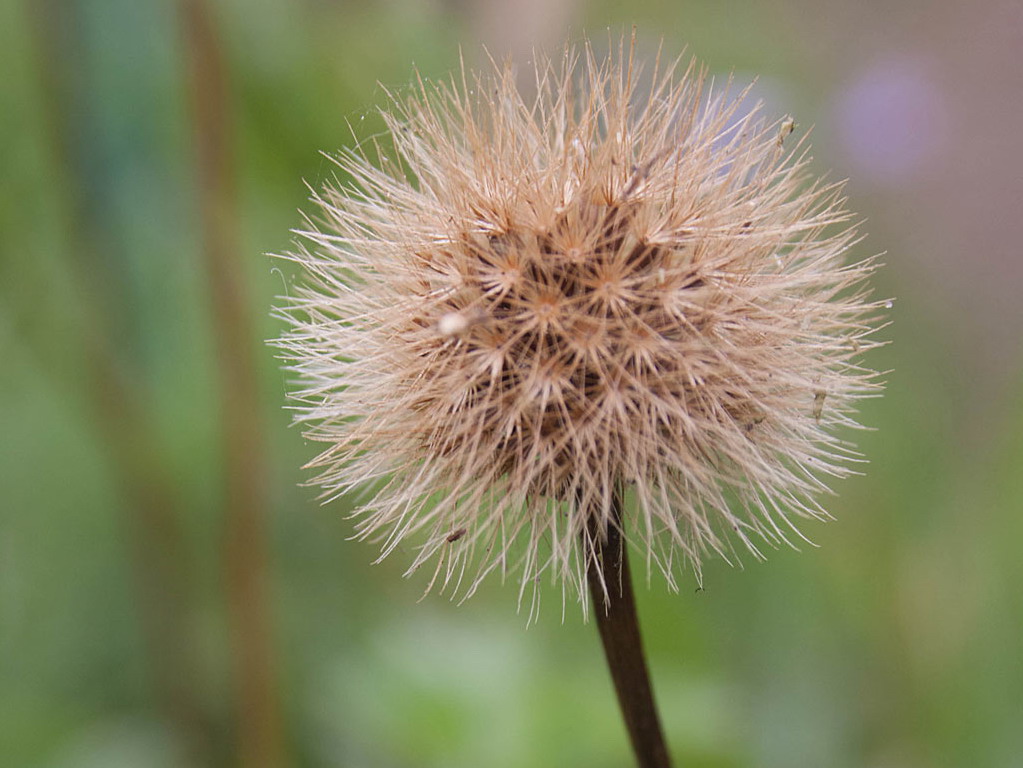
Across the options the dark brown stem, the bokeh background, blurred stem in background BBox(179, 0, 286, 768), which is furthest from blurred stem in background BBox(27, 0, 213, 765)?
the dark brown stem

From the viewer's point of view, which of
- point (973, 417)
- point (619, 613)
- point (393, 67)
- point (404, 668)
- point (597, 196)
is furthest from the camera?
point (973, 417)

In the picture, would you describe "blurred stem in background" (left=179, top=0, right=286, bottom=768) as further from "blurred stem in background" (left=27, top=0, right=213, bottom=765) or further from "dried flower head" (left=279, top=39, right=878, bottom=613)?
"dried flower head" (left=279, top=39, right=878, bottom=613)

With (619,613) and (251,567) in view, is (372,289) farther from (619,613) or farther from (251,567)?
(251,567)

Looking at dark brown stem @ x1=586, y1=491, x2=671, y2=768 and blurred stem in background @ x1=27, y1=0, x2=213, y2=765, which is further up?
blurred stem in background @ x1=27, y1=0, x2=213, y2=765

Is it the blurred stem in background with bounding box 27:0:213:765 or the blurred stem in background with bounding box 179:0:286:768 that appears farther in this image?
the blurred stem in background with bounding box 27:0:213:765

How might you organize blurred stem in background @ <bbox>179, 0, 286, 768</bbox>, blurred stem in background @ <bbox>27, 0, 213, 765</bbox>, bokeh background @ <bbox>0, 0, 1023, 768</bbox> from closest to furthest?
1. blurred stem in background @ <bbox>179, 0, 286, 768</bbox>
2. bokeh background @ <bbox>0, 0, 1023, 768</bbox>
3. blurred stem in background @ <bbox>27, 0, 213, 765</bbox>

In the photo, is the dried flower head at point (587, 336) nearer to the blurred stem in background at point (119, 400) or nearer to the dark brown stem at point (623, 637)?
the dark brown stem at point (623, 637)

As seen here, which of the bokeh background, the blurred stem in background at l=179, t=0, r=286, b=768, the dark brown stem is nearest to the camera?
the dark brown stem

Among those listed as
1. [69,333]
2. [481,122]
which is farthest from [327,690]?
[481,122]

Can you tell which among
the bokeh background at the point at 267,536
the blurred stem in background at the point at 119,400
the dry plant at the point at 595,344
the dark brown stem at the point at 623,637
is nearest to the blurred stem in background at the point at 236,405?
the bokeh background at the point at 267,536
